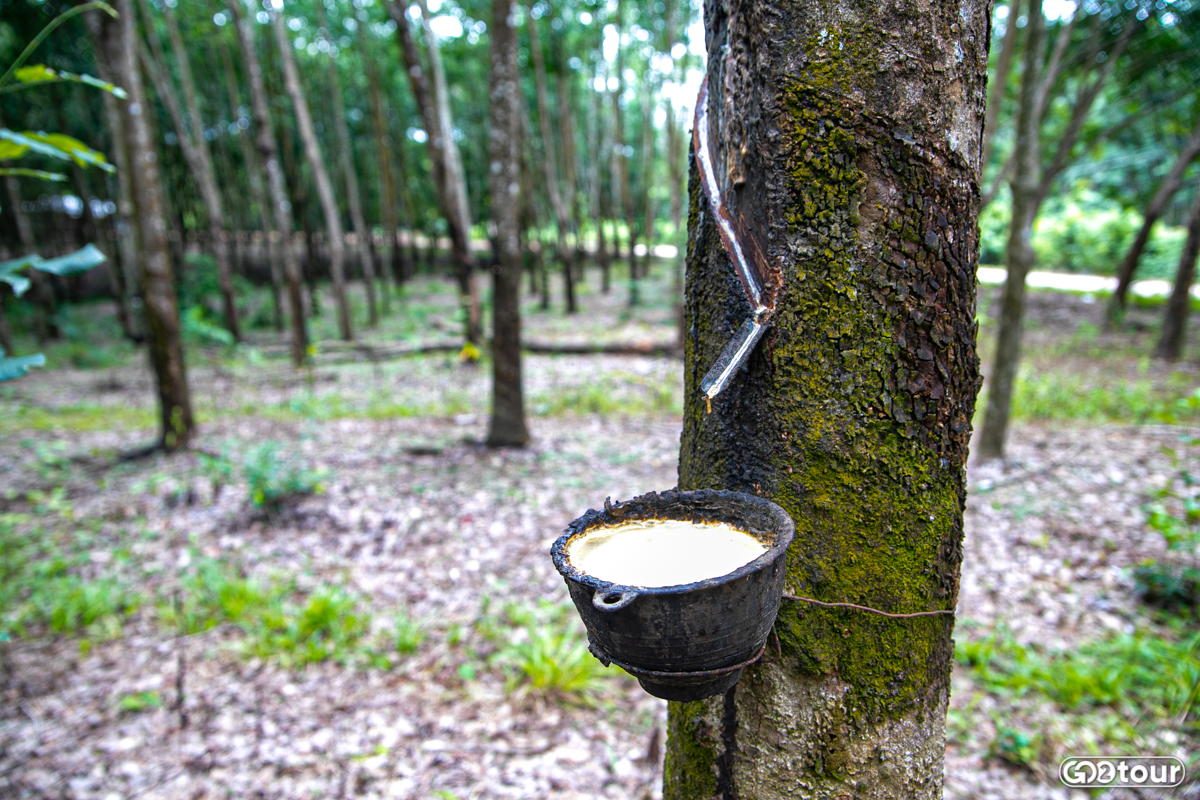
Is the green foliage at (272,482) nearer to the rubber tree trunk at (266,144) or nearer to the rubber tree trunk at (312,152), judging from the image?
the rubber tree trunk at (266,144)

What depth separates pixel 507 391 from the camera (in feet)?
20.0

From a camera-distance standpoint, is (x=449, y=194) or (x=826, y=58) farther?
(x=449, y=194)

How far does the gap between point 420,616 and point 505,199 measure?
3.73m

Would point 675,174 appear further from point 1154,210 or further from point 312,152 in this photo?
point 1154,210

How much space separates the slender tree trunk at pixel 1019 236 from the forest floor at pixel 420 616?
547 millimetres

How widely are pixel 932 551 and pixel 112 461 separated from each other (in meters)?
7.25

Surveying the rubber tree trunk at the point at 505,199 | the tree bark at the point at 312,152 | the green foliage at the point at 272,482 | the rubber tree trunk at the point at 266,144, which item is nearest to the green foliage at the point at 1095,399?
the rubber tree trunk at the point at 505,199

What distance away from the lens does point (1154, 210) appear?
36.3 feet

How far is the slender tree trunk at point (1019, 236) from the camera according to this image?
16.2ft

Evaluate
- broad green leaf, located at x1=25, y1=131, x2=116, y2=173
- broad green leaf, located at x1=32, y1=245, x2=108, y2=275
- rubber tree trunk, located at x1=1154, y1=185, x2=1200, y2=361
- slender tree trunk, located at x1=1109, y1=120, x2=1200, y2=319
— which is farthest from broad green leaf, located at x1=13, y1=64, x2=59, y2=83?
slender tree trunk, located at x1=1109, y1=120, x2=1200, y2=319

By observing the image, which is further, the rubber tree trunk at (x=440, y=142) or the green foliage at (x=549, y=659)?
the rubber tree trunk at (x=440, y=142)

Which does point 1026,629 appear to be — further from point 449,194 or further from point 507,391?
point 449,194

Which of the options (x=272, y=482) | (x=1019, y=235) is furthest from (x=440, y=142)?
(x=1019, y=235)

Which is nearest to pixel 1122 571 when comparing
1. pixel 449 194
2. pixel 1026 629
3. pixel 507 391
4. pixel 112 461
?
pixel 1026 629
